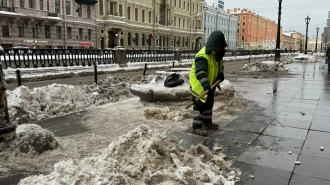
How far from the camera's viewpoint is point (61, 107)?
258 inches

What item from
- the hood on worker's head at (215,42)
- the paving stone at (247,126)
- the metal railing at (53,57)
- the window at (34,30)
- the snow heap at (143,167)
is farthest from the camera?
the window at (34,30)

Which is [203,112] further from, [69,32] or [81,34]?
[81,34]

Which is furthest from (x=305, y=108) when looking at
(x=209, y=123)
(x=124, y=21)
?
(x=124, y=21)

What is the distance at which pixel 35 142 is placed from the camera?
370 cm

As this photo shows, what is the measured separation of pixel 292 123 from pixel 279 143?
1.32 m

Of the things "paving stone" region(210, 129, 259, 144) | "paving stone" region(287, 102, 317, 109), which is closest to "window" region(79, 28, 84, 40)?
"paving stone" region(287, 102, 317, 109)

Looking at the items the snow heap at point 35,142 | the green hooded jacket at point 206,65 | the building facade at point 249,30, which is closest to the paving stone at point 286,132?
the green hooded jacket at point 206,65

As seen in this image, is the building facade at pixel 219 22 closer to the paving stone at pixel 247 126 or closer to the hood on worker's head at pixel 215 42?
the paving stone at pixel 247 126

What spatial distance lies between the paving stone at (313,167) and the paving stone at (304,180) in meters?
0.08

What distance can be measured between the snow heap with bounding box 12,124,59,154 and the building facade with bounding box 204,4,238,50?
7743 centimetres

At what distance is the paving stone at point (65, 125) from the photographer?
481cm

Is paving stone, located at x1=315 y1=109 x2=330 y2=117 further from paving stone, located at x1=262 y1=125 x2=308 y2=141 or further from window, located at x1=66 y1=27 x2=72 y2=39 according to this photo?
window, located at x1=66 y1=27 x2=72 y2=39

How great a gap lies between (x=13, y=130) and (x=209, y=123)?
3075 millimetres

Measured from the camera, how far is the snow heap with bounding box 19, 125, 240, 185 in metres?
2.67
